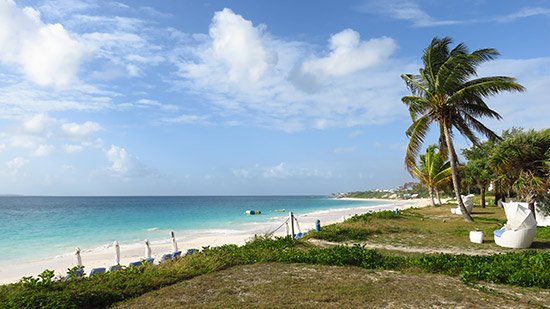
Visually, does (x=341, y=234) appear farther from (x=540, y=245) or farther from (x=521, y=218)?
(x=540, y=245)

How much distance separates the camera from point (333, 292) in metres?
6.21

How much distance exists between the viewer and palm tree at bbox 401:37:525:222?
56.0 ft

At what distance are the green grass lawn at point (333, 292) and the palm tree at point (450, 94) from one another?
12.4 m

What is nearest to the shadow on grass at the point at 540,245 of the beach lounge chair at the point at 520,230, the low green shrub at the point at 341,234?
the beach lounge chair at the point at 520,230

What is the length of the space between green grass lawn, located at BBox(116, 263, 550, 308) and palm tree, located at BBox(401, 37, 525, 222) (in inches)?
488

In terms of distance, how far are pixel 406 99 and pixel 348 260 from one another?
1320 centimetres

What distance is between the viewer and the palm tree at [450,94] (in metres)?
17.1

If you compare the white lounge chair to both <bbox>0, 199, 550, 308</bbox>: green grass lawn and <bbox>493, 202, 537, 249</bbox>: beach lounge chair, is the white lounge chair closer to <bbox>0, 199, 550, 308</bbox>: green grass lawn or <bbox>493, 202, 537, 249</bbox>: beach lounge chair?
<bbox>493, 202, 537, 249</bbox>: beach lounge chair

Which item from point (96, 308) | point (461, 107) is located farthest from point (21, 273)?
point (461, 107)

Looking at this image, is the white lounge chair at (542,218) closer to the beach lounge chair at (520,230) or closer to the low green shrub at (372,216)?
the beach lounge chair at (520,230)

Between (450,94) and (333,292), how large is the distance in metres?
15.4

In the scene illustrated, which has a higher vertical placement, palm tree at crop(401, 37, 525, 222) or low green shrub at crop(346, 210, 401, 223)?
palm tree at crop(401, 37, 525, 222)

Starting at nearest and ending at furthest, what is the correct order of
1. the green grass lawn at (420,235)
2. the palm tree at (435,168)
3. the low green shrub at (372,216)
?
the green grass lawn at (420,235), the low green shrub at (372,216), the palm tree at (435,168)

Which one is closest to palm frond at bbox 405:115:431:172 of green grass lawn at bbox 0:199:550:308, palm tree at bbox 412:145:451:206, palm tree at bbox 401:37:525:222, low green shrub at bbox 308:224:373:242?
palm tree at bbox 401:37:525:222
